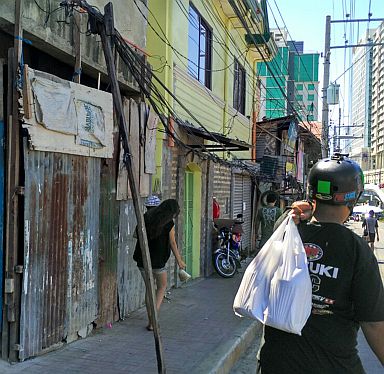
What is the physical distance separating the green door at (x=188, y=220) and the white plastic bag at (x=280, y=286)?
761 cm

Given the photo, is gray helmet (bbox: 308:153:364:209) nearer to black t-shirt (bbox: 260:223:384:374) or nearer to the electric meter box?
black t-shirt (bbox: 260:223:384:374)

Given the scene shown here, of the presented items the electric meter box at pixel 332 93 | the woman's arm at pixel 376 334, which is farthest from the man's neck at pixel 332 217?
the electric meter box at pixel 332 93

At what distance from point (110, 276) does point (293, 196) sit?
61.4 ft

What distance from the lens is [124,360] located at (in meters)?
5.13

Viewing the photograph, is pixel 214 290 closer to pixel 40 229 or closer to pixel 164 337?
pixel 164 337

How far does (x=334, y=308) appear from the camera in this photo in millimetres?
2305

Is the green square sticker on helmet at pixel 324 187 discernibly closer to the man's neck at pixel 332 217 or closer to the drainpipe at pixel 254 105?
the man's neck at pixel 332 217

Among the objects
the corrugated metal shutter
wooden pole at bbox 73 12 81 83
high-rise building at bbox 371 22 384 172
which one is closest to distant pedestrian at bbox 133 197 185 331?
wooden pole at bbox 73 12 81 83

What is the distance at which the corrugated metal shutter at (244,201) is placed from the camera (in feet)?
47.2

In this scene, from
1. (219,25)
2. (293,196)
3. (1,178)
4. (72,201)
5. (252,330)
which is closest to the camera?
(1,178)

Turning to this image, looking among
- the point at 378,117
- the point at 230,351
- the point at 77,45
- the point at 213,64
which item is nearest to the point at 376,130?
the point at 378,117

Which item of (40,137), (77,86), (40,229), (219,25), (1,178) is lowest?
(40,229)

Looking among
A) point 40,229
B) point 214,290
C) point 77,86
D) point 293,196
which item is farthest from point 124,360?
point 293,196

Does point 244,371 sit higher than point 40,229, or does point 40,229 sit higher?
point 40,229
